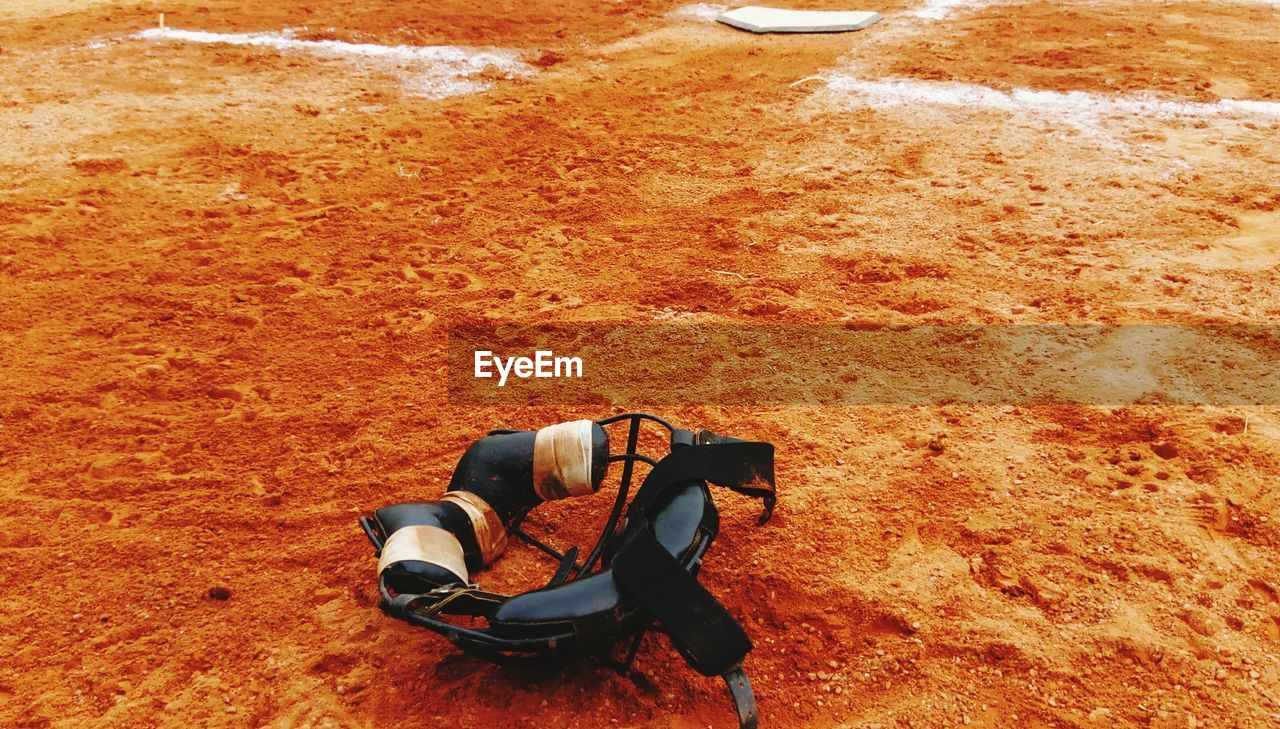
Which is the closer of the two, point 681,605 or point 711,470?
point 681,605

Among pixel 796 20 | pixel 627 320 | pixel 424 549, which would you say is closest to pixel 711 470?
pixel 424 549

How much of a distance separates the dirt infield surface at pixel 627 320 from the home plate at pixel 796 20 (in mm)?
356

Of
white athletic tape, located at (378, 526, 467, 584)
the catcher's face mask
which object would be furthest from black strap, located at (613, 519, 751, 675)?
white athletic tape, located at (378, 526, 467, 584)

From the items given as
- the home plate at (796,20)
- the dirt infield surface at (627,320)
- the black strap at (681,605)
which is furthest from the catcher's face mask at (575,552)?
the home plate at (796,20)

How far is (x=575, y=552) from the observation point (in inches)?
95.7

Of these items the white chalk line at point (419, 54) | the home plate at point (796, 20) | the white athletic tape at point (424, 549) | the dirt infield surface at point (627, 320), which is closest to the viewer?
the white athletic tape at point (424, 549)

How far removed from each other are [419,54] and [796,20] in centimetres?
360

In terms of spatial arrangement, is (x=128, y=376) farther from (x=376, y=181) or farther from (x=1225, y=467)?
(x=1225, y=467)

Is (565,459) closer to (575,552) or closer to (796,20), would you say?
(575,552)

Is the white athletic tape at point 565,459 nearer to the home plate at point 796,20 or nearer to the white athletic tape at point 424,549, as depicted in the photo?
the white athletic tape at point 424,549

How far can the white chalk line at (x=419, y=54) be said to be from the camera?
6598 mm

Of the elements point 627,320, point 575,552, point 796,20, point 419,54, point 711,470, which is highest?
point 796,20

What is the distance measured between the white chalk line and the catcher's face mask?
15.7ft

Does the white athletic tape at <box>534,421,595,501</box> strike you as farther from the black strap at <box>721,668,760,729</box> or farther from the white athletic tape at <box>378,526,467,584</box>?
the black strap at <box>721,668,760,729</box>
